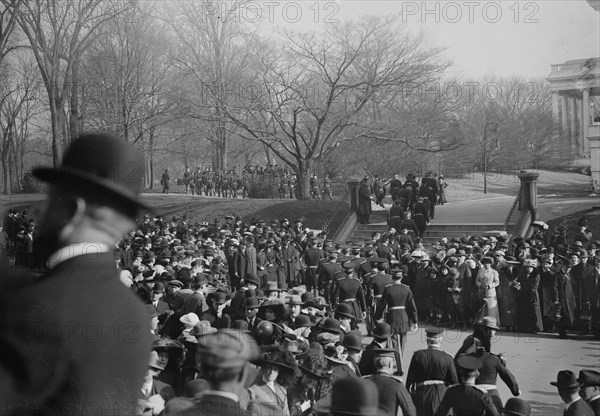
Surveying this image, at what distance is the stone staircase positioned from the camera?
1185 cm

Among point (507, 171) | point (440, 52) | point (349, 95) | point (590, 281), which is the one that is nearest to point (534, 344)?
point (590, 281)

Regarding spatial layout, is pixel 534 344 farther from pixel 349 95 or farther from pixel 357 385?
pixel 357 385

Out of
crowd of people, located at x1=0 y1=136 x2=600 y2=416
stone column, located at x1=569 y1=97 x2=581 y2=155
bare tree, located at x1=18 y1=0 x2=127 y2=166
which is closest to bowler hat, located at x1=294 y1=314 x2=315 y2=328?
crowd of people, located at x1=0 y1=136 x2=600 y2=416

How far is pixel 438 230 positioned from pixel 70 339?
11.3 m

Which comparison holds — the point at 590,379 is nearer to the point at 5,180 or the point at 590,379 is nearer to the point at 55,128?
the point at 55,128

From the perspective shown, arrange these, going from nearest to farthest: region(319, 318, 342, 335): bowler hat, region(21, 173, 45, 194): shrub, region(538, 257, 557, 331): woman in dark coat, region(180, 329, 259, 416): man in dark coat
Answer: region(180, 329, 259, 416): man in dark coat
region(319, 318, 342, 335): bowler hat
region(538, 257, 557, 331): woman in dark coat
region(21, 173, 45, 194): shrub

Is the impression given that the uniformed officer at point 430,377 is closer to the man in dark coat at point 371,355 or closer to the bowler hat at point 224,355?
the man in dark coat at point 371,355

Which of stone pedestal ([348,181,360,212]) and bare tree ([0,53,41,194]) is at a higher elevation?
bare tree ([0,53,41,194])

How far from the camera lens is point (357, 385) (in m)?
2.93

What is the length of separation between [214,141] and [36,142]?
3.82 metres

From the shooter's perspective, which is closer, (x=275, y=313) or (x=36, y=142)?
(x=275, y=313)

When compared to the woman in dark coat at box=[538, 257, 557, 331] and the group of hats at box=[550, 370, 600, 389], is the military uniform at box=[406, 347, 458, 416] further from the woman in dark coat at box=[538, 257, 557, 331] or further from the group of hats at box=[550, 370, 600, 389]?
the woman in dark coat at box=[538, 257, 557, 331]

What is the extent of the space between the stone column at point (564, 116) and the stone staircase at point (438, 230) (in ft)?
7.27

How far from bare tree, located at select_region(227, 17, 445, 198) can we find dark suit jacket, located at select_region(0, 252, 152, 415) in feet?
40.1
